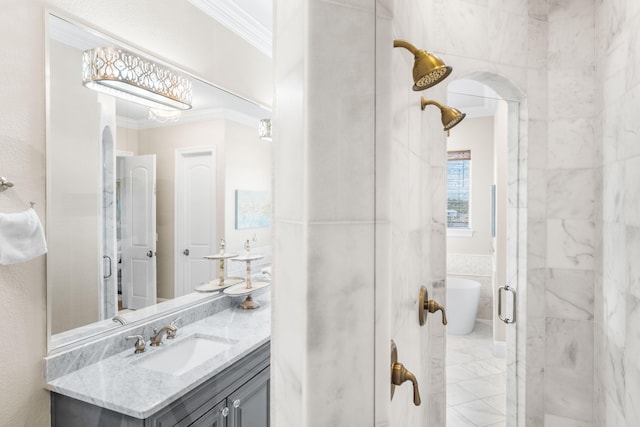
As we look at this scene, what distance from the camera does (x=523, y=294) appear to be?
1.68 meters

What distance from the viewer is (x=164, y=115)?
196 centimetres

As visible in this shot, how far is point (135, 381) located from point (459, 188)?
4.01m

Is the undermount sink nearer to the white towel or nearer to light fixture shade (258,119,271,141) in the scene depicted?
the white towel

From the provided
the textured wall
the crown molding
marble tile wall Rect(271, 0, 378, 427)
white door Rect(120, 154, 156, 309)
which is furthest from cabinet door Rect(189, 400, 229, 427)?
the crown molding

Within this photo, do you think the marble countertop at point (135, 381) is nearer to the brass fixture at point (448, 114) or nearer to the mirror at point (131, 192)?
the mirror at point (131, 192)

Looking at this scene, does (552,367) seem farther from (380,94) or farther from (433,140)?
(380,94)

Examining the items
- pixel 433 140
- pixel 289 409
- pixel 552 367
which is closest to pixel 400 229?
pixel 289 409

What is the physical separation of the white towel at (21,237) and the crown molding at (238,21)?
5.26ft

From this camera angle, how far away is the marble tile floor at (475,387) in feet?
6.67

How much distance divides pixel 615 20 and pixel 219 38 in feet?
7.09

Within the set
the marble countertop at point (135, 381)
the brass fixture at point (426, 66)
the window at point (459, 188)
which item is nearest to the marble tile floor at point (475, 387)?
the marble countertop at point (135, 381)

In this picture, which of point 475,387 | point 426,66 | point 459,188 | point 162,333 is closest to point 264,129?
point 162,333

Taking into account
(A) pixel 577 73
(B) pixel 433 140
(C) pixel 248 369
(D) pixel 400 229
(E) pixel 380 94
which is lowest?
(C) pixel 248 369

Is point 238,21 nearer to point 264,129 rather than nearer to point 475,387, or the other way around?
point 264,129
